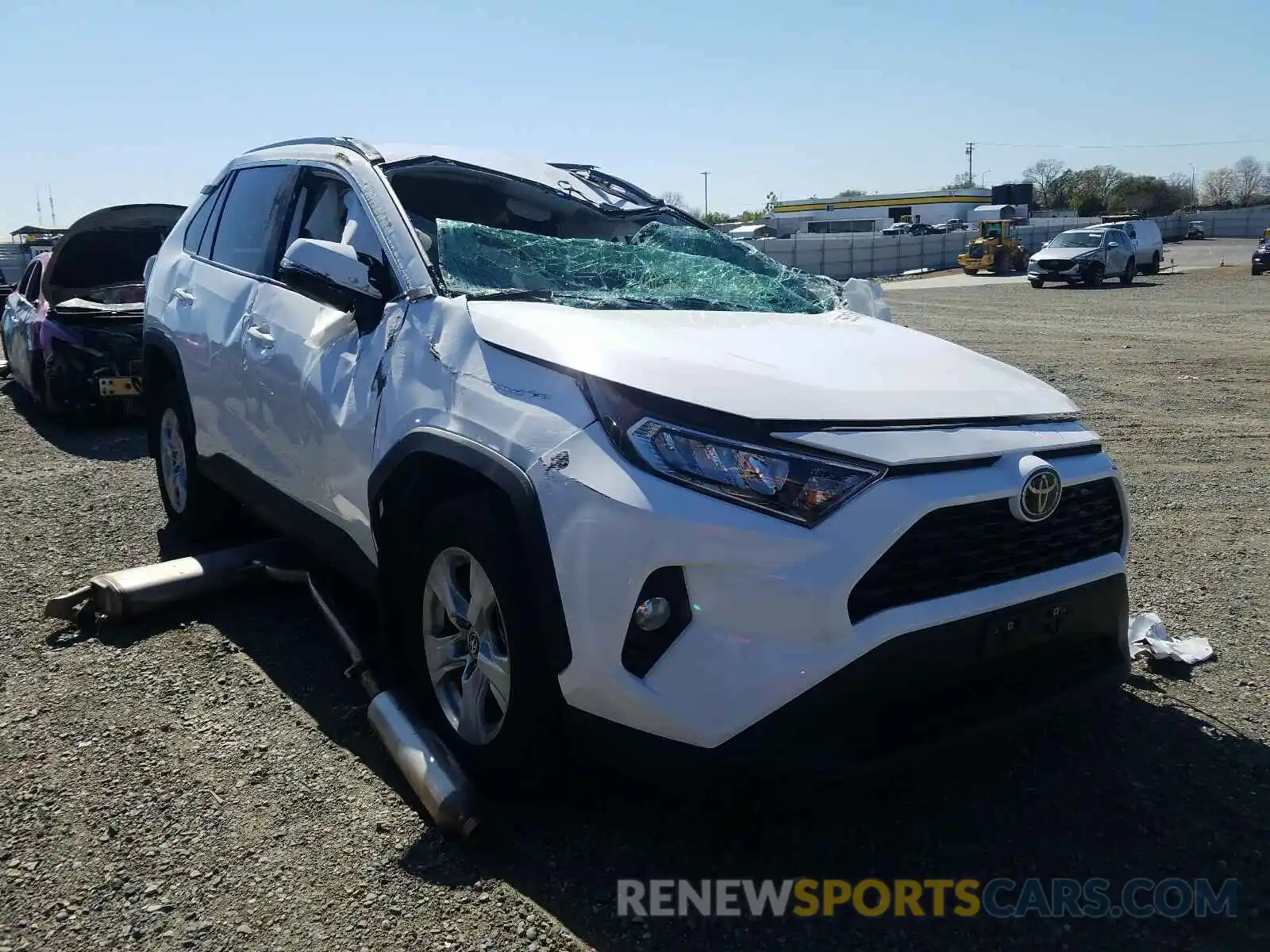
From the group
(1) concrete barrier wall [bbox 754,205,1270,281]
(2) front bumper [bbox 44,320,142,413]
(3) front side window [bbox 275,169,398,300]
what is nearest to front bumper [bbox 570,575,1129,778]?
(3) front side window [bbox 275,169,398,300]

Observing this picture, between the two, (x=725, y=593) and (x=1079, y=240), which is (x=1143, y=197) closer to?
(x=1079, y=240)

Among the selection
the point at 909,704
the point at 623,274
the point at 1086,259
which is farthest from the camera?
the point at 1086,259

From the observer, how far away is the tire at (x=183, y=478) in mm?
5109

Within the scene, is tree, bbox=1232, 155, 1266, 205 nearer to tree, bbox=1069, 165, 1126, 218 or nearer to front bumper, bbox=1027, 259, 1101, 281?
tree, bbox=1069, 165, 1126, 218

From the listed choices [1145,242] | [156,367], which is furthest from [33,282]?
[1145,242]

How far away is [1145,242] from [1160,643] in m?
34.8

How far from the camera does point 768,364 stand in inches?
111

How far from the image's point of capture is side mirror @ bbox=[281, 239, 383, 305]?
3.34m

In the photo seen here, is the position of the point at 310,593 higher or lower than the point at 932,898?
higher

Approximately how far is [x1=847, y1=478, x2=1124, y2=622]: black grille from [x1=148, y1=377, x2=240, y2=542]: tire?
3585 millimetres

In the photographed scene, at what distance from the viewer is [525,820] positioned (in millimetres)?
2959

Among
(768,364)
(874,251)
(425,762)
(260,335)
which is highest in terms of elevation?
(874,251)

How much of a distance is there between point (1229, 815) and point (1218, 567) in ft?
7.98

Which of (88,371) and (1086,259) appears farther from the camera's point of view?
(1086,259)
